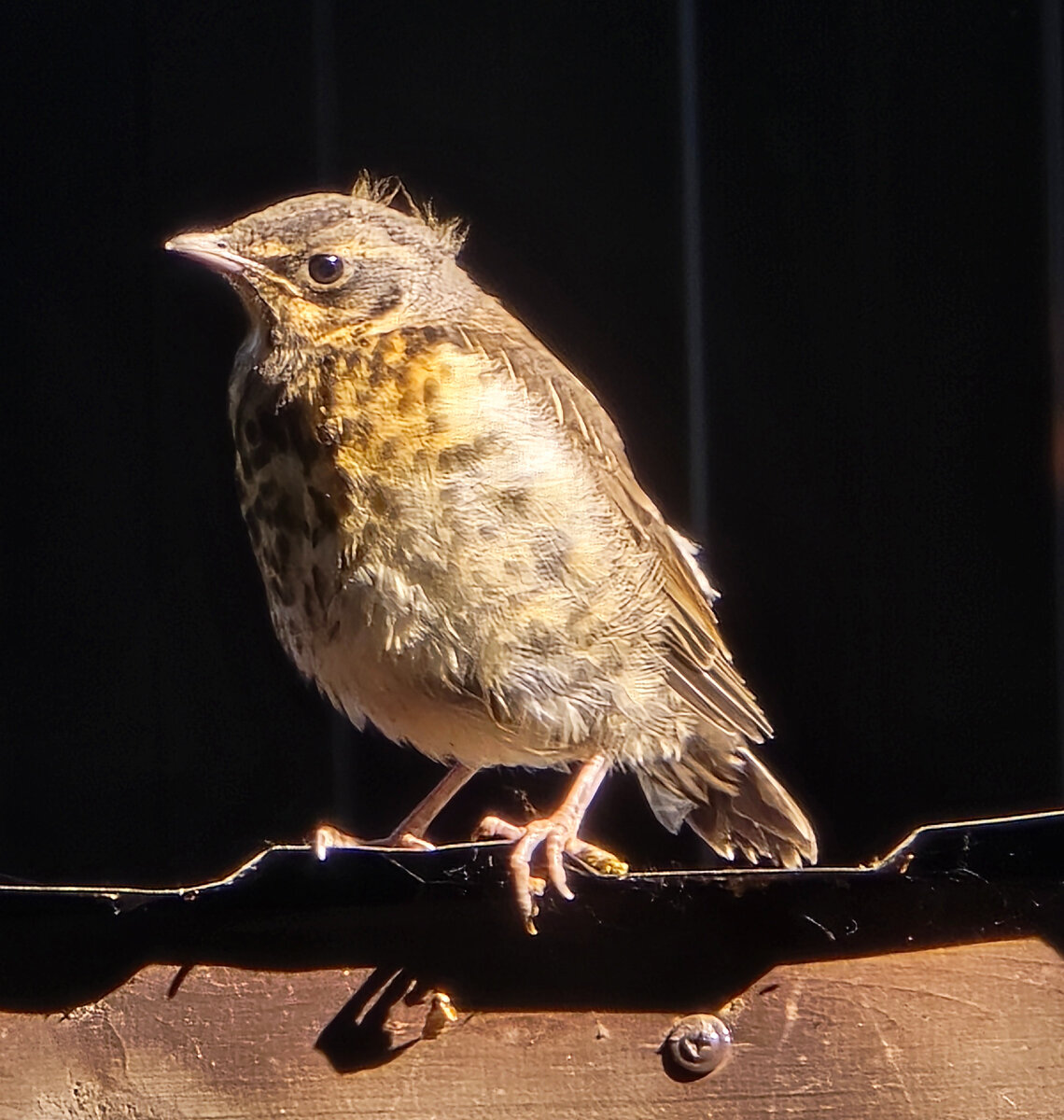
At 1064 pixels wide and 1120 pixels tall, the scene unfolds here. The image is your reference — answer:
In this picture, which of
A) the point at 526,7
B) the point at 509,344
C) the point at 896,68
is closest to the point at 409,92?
the point at 526,7

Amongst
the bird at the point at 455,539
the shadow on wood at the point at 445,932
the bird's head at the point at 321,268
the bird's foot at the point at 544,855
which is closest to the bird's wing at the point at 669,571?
the bird at the point at 455,539

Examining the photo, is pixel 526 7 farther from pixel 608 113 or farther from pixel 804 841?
pixel 804 841

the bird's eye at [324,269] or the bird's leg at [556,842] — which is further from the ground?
the bird's eye at [324,269]

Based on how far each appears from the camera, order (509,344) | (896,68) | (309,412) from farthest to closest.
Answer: (896,68), (509,344), (309,412)

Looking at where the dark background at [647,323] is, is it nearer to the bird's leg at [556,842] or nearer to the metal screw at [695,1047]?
the bird's leg at [556,842]

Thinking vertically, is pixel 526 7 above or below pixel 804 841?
above

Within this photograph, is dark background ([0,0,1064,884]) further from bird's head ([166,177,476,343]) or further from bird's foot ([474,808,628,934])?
bird's foot ([474,808,628,934])
